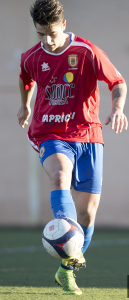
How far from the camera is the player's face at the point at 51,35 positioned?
2.81 metres

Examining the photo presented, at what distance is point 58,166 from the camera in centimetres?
275

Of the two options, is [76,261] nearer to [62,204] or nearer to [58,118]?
[62,204]

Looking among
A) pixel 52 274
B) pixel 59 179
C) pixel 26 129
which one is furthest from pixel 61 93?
pixel 26 129

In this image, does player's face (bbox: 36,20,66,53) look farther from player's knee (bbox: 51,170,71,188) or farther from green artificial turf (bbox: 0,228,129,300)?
green artificial turf (bbox: 0,228,129,300)

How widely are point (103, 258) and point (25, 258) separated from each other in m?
1.02

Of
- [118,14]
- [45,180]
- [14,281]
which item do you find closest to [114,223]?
[45,180]

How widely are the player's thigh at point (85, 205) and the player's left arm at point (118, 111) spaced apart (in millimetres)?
666

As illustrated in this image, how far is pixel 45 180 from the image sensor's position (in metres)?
9.13

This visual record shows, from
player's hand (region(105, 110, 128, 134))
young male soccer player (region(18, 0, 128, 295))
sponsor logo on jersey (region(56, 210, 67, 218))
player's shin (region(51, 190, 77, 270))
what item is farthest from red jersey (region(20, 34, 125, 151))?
sponsor logo on jersey (region(56, 210, 67, 218))

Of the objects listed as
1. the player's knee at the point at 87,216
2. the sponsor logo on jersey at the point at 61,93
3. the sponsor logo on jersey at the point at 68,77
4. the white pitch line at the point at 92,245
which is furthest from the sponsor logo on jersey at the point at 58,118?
the white pitch line at the point at 92,245

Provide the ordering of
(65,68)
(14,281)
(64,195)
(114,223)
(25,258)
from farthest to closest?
(114,223) → (25,258) → (14,281) → (65,68) → (64,195)

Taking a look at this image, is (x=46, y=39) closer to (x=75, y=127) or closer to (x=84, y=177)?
(x=75, y=127)

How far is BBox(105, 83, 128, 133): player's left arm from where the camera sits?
2700 mm

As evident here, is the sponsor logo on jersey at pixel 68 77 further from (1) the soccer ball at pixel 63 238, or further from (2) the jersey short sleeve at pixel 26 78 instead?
(1) the soccer ball at pixel 63 238
